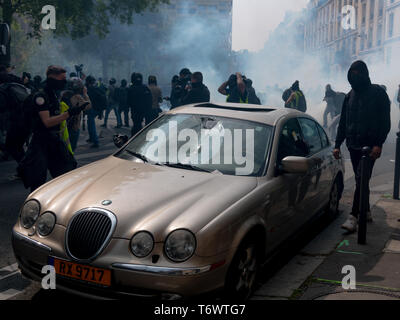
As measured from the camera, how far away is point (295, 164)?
4.20 m

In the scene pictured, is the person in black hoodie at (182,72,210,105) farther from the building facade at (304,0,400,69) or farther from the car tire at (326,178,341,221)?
the building facade at (304,0,400,69)

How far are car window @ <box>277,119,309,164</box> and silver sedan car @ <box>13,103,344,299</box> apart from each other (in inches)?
0.6

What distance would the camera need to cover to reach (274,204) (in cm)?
414

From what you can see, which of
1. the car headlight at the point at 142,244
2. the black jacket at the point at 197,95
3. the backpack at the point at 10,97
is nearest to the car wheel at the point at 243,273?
the car headlight at the point at 142,244

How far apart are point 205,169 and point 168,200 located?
2.38 ft

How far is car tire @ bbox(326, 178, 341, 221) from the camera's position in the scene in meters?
6.23

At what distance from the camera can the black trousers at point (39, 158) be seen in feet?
18.3

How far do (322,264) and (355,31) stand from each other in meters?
60.1

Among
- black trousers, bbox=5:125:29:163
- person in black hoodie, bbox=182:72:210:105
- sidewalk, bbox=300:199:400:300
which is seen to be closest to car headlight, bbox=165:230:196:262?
sidewalk, bbox=300:199:400:300

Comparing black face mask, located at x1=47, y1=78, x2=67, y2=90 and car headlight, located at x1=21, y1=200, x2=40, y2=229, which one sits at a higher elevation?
black face mask, located at x1=47, y1=78, x2=67, y2=90

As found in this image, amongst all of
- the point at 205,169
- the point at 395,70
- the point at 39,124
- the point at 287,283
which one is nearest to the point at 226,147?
the point at 205,169

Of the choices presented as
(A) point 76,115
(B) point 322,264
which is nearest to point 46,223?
(B) point 322,264

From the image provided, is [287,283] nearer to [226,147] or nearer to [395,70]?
[226,147]

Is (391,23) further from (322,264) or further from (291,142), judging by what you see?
(322,264)
